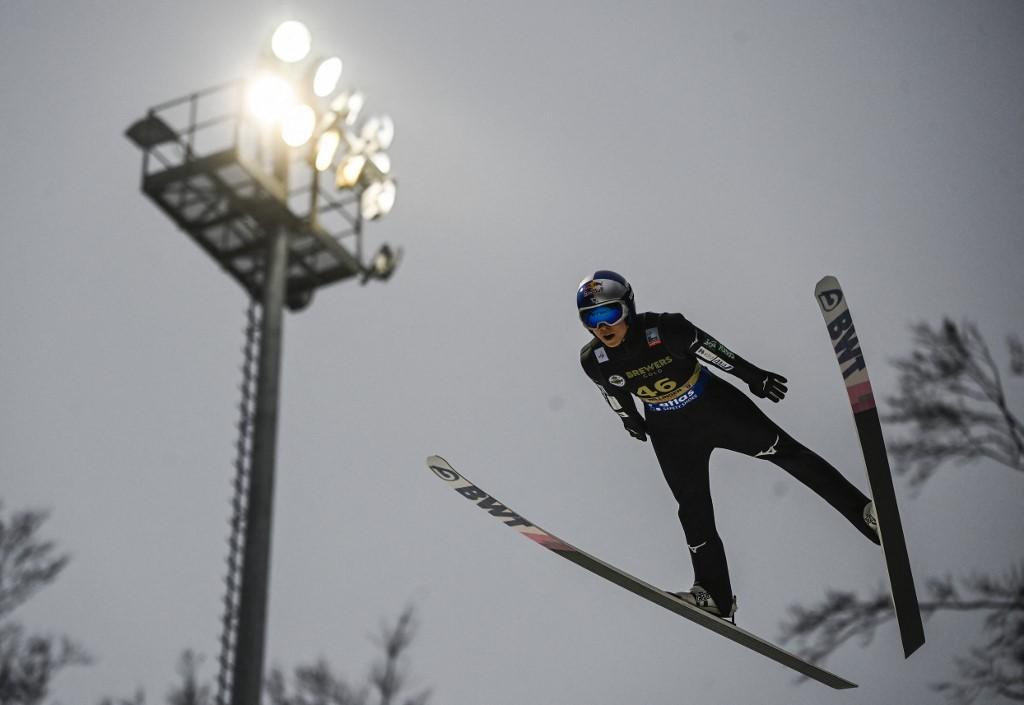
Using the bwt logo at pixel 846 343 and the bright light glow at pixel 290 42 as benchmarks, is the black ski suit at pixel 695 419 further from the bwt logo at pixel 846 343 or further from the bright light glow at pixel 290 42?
the bright light glow at pixel 290 42

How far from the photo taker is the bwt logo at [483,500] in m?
5.13

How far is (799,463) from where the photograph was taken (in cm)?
423

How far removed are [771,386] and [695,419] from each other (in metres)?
0.44

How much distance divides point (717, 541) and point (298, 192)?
11412mm

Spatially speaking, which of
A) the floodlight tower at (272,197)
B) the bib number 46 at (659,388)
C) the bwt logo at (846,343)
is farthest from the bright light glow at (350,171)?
the bwt logo at (846,343)

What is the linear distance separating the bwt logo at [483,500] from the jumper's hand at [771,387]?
1742 millimetres

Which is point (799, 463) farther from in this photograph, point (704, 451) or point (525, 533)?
point (525, 533)

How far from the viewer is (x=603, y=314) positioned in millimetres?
3770

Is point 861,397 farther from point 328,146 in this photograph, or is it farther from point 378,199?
point 378,199

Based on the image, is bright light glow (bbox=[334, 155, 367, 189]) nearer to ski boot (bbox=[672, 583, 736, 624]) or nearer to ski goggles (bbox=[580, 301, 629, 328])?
ski boot (bbox=[672, 583, 736, 624])

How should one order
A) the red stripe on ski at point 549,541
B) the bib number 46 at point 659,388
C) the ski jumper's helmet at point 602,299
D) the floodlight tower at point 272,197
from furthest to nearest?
the floodlight tower at point 272,197 < the red stripe on ski at point 549,541 < the bib number 46 at point 659,388 < the ski jumper's helmet at point 602,299

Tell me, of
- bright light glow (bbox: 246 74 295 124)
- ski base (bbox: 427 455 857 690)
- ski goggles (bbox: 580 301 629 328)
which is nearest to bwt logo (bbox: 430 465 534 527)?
ski base (bbox: 427 455 857 690)

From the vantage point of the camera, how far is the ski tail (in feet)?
13.6

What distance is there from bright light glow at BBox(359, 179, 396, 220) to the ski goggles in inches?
491
